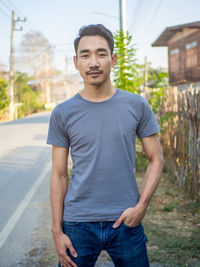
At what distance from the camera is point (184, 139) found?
6.57 meters

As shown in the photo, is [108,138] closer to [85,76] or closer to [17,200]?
[85,76]

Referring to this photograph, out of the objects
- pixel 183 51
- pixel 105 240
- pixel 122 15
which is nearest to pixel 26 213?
pixel 105 240

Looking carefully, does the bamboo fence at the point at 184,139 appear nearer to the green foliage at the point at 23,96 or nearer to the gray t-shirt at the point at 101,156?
the gray t-shirt at the point at 101,156

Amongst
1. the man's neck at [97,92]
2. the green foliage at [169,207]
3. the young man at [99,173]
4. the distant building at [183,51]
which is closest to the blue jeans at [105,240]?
the young man at [99,173]

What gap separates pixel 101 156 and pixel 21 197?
507 centimetres

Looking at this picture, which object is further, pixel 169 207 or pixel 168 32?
pixel 168 32

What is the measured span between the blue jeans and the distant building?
1861 centimetres

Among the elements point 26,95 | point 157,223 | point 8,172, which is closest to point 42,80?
point 26,95

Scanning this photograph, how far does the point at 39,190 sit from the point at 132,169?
5467 millimetres

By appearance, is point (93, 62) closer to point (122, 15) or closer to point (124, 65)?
point (124, 65)

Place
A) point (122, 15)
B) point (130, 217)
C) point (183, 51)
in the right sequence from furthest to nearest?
point (183, 51) → point (122, 15) → point (130, 217)

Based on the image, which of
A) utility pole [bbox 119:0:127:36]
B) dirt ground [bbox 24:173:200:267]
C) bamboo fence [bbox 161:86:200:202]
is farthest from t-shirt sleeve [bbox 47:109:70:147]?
utility pole [bbox 119:0:127:36]

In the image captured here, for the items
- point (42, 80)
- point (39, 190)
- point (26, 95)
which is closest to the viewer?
point (39, 190)

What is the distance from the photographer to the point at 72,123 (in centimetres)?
215
